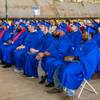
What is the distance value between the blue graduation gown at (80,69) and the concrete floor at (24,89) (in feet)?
1.51

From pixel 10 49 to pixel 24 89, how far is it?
2.29 meters

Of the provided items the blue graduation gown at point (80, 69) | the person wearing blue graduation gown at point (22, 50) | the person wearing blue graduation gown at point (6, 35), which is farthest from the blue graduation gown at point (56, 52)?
the person wearing blue graduation gown at point (6, 35)

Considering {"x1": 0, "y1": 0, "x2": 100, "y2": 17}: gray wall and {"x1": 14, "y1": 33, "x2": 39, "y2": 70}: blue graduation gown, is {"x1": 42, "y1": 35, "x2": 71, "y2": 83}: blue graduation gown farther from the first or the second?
{"x1": 0, "y1": 0, "x2": 100, "y2": 17}: gray wall

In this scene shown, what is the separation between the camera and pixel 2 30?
398 inches

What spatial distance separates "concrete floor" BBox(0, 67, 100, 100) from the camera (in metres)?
5.74

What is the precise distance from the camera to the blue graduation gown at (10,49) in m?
8.34

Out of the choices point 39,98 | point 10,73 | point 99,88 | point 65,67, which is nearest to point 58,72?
point 65,67

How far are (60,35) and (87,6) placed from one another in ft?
52.3

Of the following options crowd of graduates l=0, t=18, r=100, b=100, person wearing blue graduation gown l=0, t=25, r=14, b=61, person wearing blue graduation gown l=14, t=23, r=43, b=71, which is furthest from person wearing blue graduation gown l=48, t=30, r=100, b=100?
person wearing blue graduation gown l=0, t=25, r=14, b=61

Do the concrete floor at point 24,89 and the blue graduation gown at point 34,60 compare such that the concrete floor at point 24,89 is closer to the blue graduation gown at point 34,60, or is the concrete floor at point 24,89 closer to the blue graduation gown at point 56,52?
the blue graduation gown at point 34,60

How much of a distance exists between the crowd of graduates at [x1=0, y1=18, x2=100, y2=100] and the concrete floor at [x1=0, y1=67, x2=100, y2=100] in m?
0.17

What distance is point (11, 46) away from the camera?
333 inches

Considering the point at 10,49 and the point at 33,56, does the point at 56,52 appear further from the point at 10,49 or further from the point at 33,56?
the point at 10,49

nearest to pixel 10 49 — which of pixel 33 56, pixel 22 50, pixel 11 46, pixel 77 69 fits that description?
pixel 11 46
